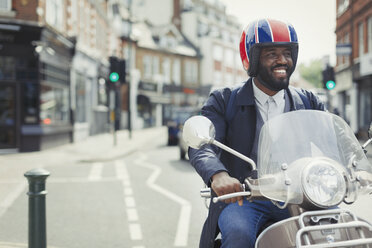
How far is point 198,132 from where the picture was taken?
200cm

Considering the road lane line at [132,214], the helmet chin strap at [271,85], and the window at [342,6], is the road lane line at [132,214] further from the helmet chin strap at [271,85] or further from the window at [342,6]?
the window at [342,6]

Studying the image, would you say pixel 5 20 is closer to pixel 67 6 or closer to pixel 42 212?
pixel 67 6

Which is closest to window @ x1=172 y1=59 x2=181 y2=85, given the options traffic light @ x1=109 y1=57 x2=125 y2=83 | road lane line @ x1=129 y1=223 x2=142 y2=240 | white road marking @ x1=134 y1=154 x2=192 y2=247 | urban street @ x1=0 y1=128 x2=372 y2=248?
traffic light @ x1=109 y1=57 x2=125 y2=83

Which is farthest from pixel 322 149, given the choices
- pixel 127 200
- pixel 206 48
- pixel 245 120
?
pixel 206 48

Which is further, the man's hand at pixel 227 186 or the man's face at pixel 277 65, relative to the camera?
the man's face at pixel 277 65

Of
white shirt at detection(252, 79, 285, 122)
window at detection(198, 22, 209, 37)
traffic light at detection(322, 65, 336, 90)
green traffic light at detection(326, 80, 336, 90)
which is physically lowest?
white shirt at detection(252, 79, 285, 122)

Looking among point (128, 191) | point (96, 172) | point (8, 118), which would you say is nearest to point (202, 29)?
point (8, 118)

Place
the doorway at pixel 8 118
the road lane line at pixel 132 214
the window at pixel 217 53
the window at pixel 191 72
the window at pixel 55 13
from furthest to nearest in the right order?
the window at pixel 217 53 → the window at pixel 191 72 → the window at pixel 55 13 → the doorway at pixel 8 118 → the road lane line at pixel 132 214

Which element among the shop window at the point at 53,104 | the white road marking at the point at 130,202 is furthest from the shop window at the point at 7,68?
the white road marking at the point at 130,202

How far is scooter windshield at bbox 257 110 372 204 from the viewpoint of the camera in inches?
76.0

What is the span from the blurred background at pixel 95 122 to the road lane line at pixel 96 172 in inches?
1.7

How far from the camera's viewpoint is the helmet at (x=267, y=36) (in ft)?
7.86

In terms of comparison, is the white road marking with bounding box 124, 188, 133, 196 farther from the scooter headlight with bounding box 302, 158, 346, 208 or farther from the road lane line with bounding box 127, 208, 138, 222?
the scooter headlight with bounding box 302, 158, 346, 208

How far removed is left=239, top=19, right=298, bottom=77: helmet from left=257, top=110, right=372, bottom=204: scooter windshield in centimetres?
45
